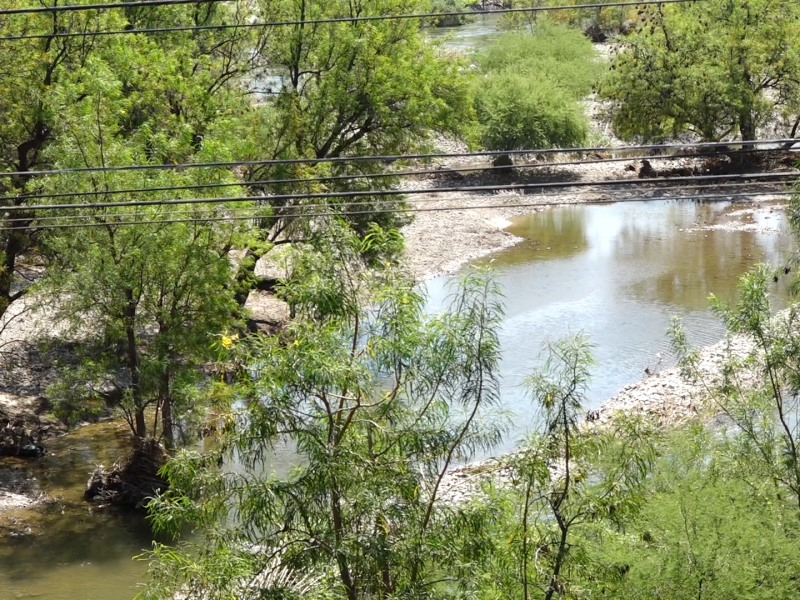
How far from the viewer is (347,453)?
29.7 feet

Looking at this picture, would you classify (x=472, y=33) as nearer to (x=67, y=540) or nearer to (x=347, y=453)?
(x=67, y=540)

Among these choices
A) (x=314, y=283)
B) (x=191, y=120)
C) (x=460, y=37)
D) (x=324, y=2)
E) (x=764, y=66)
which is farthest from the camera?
(x=460, y=37)

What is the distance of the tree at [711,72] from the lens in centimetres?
3688

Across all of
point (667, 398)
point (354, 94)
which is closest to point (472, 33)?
point (354, 94)

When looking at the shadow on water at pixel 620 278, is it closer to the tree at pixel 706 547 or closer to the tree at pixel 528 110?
the tree at pixel 528 110

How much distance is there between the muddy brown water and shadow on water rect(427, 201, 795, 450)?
39mm

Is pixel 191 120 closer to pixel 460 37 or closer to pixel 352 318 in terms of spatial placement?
pixel 352 318

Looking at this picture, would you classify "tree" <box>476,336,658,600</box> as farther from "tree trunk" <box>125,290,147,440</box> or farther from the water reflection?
the water reflection

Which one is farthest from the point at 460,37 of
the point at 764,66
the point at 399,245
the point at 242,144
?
the point at 399,245

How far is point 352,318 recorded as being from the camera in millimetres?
10078

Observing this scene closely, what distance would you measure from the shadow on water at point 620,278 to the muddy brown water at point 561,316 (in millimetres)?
39

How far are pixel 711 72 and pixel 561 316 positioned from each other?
611 inches

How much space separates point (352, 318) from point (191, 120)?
14.3 metres

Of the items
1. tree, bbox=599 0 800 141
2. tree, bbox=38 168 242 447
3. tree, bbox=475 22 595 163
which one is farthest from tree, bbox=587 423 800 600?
tree, bbox=475 22 595 163
